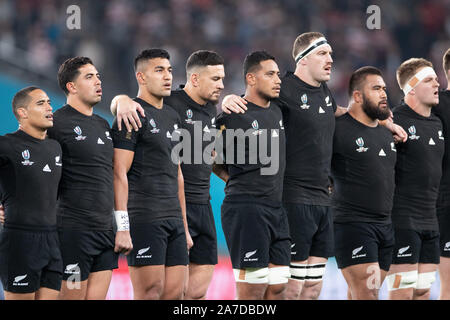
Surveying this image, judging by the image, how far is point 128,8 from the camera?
47.9 feet

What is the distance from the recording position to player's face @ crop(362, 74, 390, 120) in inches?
308

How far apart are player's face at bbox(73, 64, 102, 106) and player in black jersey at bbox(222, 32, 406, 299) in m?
1.14

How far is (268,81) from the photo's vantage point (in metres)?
7.46

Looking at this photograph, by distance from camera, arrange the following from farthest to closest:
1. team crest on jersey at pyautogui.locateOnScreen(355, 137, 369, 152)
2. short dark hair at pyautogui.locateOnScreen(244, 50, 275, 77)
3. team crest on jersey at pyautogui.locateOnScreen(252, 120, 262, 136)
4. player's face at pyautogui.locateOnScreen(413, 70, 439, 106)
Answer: player's face at pyautogui.locateOnScreen(413, 70, 439, 106) < team crest on jersey at pyautogui.locateOnScreen(355, 137, 369, 152) < short dark hair at pyautogui.locateOnScreen(244, 50, 275, 77) < team crest on jersey at pyautogui.locateOnScreen(252, 120, 262, 136)

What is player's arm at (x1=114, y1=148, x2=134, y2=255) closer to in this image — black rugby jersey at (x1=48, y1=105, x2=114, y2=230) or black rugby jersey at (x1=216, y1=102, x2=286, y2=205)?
black rugby jersey at (x1=48, y1=105, x2=114, y2=230)

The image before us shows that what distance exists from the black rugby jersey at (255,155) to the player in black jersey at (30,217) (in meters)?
1.53

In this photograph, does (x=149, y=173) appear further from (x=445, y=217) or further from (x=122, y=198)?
(x=445, y=217)

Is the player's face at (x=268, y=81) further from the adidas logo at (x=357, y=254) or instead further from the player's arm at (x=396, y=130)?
the adidas logo at (x=357, y=254)

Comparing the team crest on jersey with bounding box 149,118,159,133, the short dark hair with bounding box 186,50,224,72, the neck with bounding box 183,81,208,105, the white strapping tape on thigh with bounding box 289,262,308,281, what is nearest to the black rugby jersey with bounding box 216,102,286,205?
the neck with bounding box 183,81,208,105

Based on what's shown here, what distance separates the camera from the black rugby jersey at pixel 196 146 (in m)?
7.34

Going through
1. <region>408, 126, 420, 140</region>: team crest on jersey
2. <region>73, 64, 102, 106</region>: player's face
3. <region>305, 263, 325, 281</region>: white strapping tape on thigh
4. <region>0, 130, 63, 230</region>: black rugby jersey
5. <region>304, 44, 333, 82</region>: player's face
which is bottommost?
<region>305, 263, 325, 281</region>: white strapping tape on thigh

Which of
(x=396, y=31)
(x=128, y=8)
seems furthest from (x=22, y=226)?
(x=396, y=31)

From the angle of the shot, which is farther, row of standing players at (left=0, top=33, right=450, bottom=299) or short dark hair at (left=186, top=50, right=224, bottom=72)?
short dark hair at (left=186, top=50, right=224, bottom=72)

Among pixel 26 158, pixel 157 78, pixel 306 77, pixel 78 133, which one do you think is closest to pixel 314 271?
pixel 306 77
